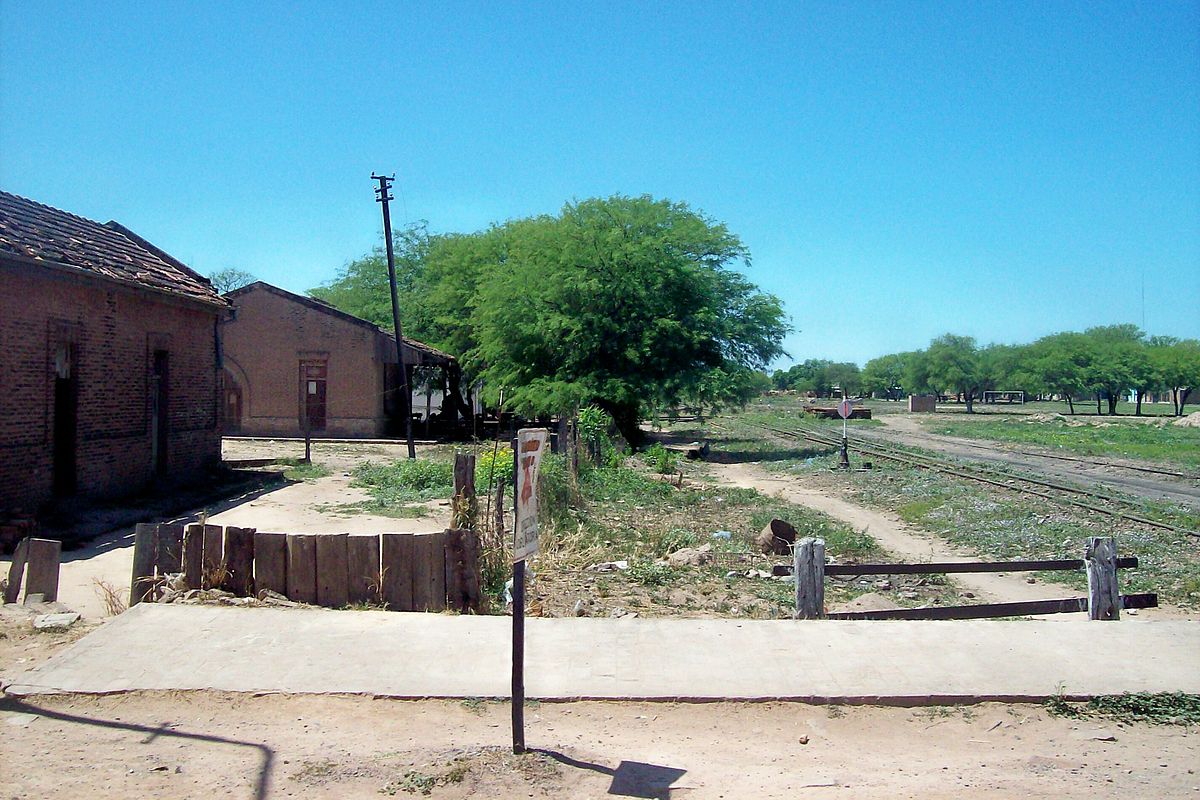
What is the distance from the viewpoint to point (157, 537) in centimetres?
880

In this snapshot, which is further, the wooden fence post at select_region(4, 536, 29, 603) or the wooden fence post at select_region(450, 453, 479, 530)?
the wooden fence post at select_region(450, 453, 479, 530)

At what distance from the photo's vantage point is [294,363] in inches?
1469

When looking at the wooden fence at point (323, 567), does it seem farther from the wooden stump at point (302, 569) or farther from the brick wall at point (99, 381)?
the brick wall at point (99, 381)

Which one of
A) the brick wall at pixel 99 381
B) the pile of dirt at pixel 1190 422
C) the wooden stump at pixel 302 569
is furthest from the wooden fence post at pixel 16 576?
the pile of dirt at pixel 1190 422

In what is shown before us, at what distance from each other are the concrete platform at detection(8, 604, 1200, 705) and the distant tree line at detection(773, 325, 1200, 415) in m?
92.2

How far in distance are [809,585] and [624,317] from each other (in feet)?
85.6

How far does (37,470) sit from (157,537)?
22.7 feet

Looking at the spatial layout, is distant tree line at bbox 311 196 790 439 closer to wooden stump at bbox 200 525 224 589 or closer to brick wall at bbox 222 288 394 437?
brick wall at bbox 222 288 394 437

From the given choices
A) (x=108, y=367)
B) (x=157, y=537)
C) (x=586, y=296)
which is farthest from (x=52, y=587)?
(x=586, y=296)

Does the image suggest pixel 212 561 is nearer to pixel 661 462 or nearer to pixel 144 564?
pixel 144 564

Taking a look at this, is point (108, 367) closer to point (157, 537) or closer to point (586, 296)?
point (157, 537)

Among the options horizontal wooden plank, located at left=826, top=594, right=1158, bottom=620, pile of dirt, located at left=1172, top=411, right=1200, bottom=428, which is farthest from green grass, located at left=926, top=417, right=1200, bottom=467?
horizontal wooden plank, located at left=826, top=594, right=1158, bottom=620

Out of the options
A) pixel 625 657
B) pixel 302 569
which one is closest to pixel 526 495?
pixel 625 657

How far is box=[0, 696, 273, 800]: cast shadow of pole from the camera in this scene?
5379 millimetres
